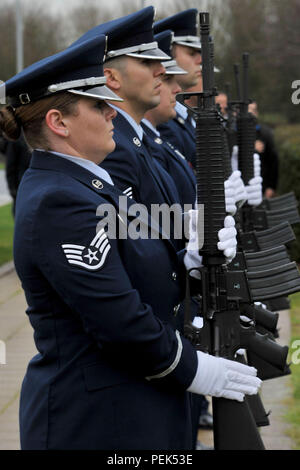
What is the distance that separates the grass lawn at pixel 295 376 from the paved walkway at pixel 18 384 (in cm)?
5

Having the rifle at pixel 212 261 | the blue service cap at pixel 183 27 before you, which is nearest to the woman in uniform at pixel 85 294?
the rifle at pixel 212 261

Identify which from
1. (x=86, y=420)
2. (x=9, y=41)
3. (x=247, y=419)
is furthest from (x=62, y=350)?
(x=9, y=41)

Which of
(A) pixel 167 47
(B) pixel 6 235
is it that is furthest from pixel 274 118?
(A) pixel 167 47


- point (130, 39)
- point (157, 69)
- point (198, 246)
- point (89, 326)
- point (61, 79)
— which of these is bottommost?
point (89, 326)

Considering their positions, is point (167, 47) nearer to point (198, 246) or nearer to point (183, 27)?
point (183, 27)

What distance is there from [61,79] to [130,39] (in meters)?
1.09

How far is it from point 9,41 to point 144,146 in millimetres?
40603

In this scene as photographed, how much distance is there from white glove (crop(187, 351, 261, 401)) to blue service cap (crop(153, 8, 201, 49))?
3.16 metres

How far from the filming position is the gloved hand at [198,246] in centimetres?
309

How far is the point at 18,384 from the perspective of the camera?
19.4 ft

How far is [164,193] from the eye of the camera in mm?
3609

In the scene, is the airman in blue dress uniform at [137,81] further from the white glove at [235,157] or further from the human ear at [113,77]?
the white glove at [235,157]

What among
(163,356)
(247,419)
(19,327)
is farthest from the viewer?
(19,327)

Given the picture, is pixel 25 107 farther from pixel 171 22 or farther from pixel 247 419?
pixel 171 22
